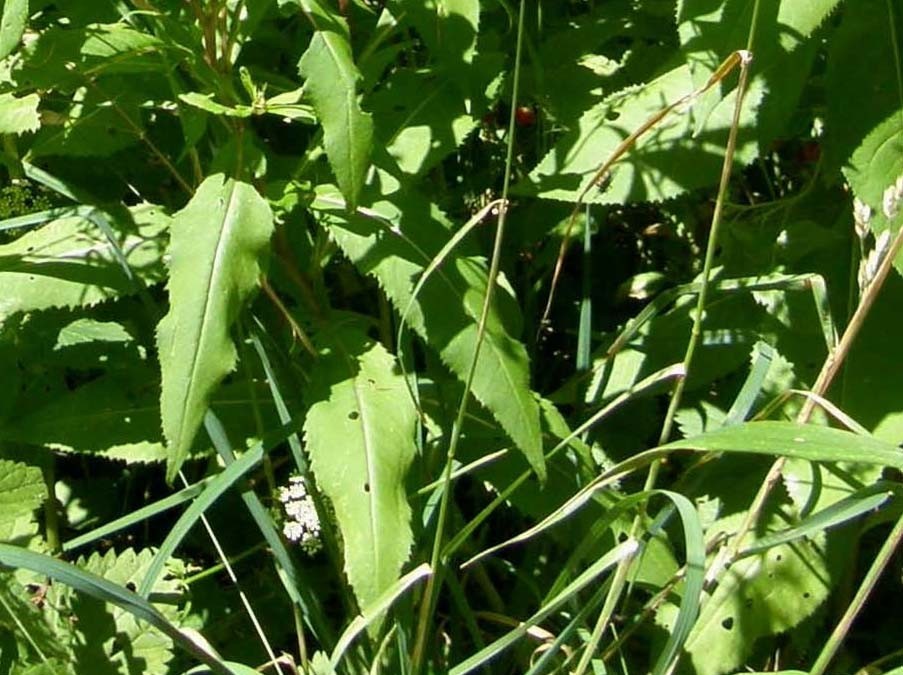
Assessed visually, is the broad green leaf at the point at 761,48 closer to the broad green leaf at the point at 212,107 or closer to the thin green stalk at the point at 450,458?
the thin green stalk at the point at 450,458

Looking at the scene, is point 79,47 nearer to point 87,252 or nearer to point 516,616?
point 87,252

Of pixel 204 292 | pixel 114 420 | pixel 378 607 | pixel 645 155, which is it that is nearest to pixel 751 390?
pixel 645 155

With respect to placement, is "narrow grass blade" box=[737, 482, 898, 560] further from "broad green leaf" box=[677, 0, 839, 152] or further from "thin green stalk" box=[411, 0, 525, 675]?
"broad green leaf" box=[677, 0, 839, 152]

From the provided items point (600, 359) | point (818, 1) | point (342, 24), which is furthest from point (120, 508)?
point (818, 1)

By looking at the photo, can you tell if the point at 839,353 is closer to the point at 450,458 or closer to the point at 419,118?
the point at 450,458

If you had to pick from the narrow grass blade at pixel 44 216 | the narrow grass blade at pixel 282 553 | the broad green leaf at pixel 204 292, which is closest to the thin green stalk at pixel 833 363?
the narrow grass blade at pixel 282 553

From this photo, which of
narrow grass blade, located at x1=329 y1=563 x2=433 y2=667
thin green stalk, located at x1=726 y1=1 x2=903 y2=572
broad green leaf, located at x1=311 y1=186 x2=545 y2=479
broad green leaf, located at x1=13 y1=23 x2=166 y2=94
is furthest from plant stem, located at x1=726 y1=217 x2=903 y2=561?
broad green leaf, located at x1=13 y1=23 x2=166 y2=94

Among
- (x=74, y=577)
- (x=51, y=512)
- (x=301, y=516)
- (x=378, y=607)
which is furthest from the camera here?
(x=51, y=512)
